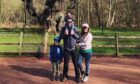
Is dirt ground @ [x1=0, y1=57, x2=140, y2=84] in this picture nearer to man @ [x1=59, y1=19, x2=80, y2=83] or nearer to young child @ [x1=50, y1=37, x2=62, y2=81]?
young child @ [x1=50, y1=37, x2=62, y2=81]

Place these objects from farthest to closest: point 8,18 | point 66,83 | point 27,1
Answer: point 8,18
point 27,1
point 66,83

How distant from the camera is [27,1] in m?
35.2

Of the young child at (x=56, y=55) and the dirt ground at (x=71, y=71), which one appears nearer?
the young child at (x=56, y=55)

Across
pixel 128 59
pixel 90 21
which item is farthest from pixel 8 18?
pixel 128 59

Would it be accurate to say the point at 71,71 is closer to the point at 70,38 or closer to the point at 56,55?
the point at 56,55

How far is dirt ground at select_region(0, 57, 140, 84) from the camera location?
1188 cm

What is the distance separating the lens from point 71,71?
43.3ft

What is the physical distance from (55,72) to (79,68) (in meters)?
0.77

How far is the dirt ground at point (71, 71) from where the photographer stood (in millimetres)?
11875

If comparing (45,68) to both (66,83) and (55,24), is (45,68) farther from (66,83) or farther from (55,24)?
(55,24)

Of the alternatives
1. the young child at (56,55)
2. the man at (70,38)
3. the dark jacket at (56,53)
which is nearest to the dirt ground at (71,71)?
the young child at (56,55)

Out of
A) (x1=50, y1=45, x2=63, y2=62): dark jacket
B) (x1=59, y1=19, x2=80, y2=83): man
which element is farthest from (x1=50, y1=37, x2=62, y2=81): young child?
(x1=59, y1=19, x2=80, y2=83): man

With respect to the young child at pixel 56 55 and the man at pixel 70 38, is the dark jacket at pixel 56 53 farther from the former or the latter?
the man at pixel 70 38

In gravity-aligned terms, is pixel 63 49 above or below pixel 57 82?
above
